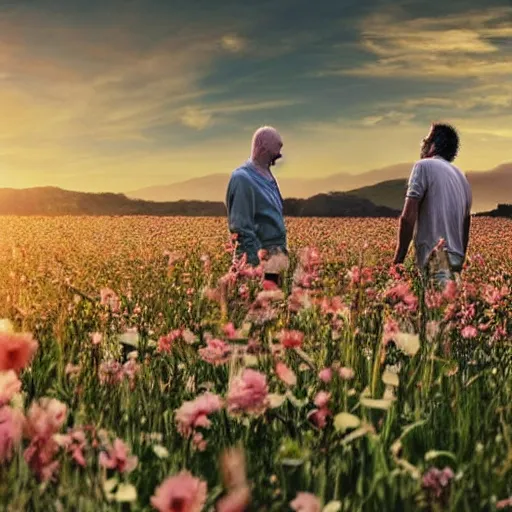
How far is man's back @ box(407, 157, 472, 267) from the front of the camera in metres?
5.64

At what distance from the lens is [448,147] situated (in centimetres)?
579

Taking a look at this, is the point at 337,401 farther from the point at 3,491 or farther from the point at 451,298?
the point at 3,491

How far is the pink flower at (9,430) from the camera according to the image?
1.96 meters

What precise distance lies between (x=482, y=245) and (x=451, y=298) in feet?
50.0

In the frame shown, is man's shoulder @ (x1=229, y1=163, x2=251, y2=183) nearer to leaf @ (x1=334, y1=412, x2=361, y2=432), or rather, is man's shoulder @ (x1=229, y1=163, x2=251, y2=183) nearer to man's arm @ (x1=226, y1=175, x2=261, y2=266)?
man's arm @ (x1=226, y1=175, x2=261, y2=266)

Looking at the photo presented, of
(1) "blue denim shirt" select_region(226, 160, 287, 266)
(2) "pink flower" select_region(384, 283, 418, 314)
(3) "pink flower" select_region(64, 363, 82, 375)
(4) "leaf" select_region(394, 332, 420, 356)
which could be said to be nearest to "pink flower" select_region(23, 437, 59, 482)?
(3) "pink flower" select_region(64, 363, 82, 375)

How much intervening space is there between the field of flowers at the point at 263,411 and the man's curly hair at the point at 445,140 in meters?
1.35

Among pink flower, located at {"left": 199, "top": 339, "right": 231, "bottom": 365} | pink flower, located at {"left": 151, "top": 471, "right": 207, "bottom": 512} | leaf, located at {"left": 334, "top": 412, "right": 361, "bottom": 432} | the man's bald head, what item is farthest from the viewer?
the man's bald head

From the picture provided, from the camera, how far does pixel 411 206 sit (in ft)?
18.6

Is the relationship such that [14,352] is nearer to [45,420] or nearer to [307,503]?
[45,420]

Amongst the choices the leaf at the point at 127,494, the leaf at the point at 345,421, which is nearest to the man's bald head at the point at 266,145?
the leaf at the point at 345,421

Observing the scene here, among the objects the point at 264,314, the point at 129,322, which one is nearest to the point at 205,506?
the point at 264,314

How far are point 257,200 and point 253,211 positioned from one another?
9cm

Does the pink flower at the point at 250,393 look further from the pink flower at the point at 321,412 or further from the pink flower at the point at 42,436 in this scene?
the pink flower at the point at 42,436
